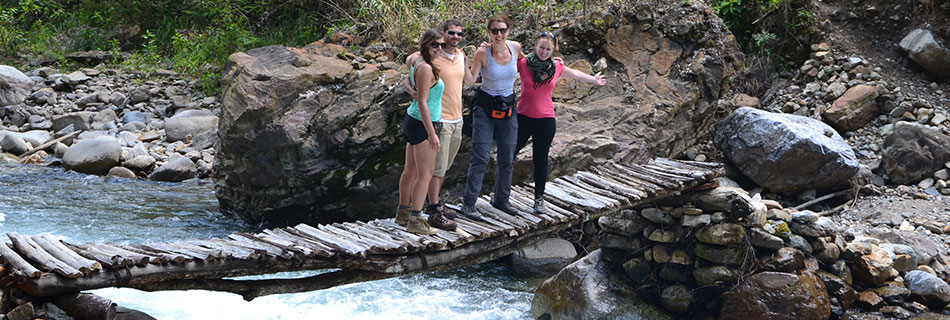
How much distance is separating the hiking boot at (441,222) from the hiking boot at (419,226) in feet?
0.26

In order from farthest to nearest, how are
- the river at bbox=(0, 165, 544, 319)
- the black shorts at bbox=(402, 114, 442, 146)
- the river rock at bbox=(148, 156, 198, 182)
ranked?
the river rock at bbox=(148, 156, 198, 182) < the river at bbox=(0, 165, 544, 319) < the black shorts at bbox=(402, 114, 442, 146)

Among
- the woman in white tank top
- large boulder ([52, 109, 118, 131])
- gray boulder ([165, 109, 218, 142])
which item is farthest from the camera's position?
large boulder ([52, 109, 118, 131])

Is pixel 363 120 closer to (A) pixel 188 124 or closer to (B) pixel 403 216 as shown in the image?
(B) pixel 403 216

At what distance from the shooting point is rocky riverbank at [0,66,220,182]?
11.7 meters

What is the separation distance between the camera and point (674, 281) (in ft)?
22.9

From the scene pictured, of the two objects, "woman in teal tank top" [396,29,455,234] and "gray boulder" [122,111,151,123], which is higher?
"woman in teal tank top" [396,29,455,234]

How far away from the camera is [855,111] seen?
1078 centimetres

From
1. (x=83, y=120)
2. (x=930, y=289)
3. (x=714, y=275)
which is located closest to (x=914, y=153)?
(x=930, y=289)

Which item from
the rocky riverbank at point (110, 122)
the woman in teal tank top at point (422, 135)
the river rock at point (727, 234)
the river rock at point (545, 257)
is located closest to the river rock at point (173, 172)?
the rocky riverbank at point (110, 122)

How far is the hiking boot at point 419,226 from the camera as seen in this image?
5645 mm

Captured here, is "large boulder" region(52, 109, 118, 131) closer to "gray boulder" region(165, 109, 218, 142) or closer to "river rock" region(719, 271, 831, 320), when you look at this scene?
"gray boulder" region(165, 109, 218, 142)

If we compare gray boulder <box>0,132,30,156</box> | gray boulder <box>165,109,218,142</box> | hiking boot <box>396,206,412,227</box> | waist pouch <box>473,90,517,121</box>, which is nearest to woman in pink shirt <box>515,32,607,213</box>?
waist pouch <box>473,90,517,121</box>

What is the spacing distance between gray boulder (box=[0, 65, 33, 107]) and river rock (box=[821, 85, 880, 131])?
12.5m

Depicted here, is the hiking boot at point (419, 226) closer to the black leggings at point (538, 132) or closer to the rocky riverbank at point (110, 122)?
the black leggings at point (538, 132)
